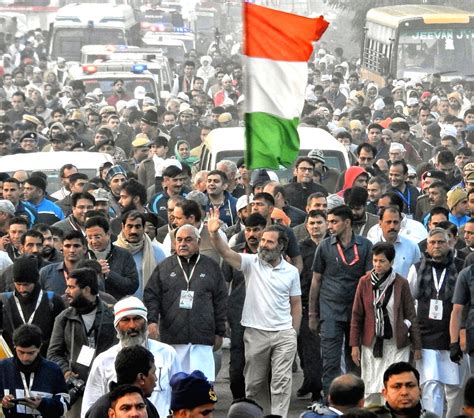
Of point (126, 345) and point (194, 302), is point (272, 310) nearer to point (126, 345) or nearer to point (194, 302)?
point (194, 302)

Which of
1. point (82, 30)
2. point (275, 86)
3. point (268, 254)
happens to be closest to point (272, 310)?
point (268, 254)

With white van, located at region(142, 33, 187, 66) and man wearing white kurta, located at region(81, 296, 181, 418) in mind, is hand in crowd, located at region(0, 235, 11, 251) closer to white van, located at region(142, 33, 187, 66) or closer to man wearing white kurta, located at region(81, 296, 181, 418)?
man wearing white kurta, located at region(81, 296, 181, 418)

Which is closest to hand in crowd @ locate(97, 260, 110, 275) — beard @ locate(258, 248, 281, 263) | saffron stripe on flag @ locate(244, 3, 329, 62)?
beard @ locate(258, 248, 281, 263)

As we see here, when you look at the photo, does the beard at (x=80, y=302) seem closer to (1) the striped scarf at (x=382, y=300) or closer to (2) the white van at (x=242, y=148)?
(1) the striped scarf at (x=382, y=300)

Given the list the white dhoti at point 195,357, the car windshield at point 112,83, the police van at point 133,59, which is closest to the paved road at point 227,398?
the white dhoti at point 195,357

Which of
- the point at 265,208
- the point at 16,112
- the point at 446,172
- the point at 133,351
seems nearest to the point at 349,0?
the point at 16,112

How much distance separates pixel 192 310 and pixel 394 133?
1181 centimetres

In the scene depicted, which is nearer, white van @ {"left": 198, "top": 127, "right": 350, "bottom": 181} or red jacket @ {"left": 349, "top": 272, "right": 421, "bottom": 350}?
red jacket @ {"left": 349, "top": 272, "right": 421, "bottom": 350}

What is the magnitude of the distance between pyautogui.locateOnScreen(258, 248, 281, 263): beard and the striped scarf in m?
0.71

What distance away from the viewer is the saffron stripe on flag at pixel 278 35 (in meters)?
11.6

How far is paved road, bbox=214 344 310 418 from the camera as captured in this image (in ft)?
46.4

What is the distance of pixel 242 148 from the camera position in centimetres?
1909

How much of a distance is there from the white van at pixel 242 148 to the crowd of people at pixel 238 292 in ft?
0.50

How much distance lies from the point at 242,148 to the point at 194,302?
6.31 m
